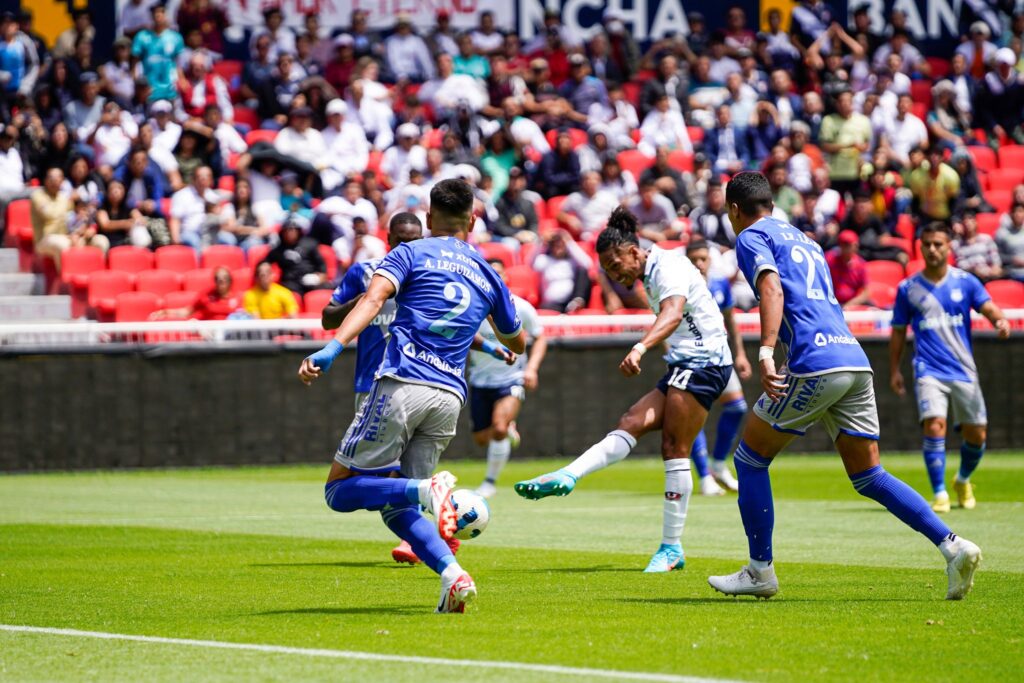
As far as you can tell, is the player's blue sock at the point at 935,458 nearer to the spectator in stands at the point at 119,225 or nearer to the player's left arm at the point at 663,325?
the player's left arm at the point at 663,325

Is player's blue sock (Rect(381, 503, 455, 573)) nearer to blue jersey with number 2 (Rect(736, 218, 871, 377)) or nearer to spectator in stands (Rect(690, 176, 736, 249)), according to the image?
blue jersey with number 2 (Rect(736, 218, 871, 377))

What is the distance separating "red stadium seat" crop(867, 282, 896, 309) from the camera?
22969 mm

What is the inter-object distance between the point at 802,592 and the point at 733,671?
9.00ft

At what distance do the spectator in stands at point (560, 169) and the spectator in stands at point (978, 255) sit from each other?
18.2 feet

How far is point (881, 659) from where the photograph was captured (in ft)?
21.9

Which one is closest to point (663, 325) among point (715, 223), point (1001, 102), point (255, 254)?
point (255, 254)

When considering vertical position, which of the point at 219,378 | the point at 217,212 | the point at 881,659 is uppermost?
the point at 881,659

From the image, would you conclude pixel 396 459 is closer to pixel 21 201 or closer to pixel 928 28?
pixel 21 201

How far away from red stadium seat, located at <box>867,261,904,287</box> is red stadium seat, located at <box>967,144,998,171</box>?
4.53 m

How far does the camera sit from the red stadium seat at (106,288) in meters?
21.2

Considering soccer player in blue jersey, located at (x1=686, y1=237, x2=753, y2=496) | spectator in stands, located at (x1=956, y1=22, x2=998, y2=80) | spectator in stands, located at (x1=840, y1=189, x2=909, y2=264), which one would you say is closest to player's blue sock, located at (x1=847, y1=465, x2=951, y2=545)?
soccer player in blue jersey, located at (x1=686, y1=237, x2=753, y2=496)

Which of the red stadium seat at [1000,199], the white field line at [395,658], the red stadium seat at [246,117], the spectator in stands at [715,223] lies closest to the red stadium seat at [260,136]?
the red stadium seat at [246,117]

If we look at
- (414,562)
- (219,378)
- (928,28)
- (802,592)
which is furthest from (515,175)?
(802,592)

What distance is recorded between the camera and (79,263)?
21.8 m
